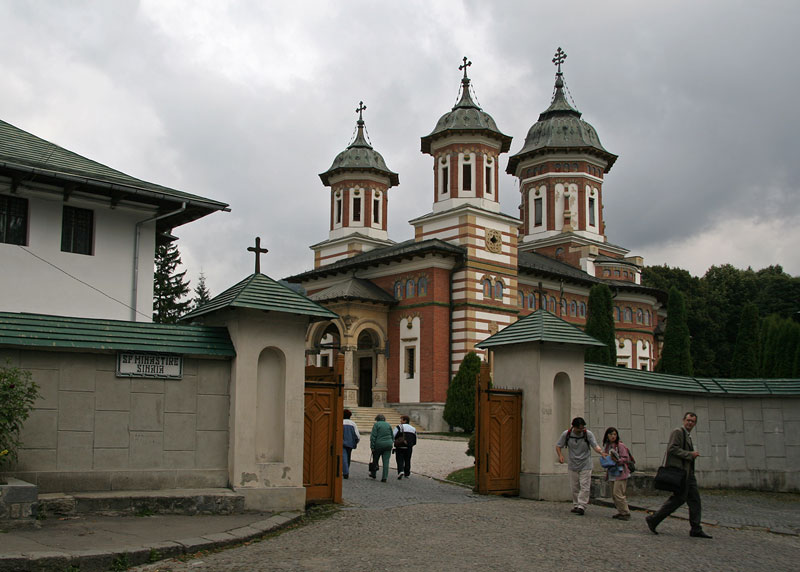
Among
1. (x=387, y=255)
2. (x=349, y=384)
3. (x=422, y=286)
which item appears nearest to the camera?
(x=349, y=384)

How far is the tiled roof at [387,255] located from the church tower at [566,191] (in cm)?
1254

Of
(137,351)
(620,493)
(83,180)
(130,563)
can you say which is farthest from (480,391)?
(83,180)

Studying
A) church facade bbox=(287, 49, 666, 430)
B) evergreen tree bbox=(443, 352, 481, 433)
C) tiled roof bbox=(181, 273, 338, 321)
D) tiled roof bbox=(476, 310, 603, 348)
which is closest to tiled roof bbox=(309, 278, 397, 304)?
church facade bbox=(287, 49, 666, 430)

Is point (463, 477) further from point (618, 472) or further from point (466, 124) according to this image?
point (466, 124)

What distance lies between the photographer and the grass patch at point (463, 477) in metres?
16.2

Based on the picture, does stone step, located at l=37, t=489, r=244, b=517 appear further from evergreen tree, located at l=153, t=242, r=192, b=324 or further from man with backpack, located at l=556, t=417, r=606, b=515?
evergreen tree, located at l=153, t=242, r=192, b=324

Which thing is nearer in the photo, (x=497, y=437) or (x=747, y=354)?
(x=497, y=437)

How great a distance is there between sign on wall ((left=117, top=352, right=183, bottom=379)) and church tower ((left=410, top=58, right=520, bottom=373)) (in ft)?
88.0

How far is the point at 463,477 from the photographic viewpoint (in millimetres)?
16969

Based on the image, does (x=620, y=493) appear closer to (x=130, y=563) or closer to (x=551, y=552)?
(x=551, y=552)

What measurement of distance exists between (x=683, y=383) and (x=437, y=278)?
71.0ft

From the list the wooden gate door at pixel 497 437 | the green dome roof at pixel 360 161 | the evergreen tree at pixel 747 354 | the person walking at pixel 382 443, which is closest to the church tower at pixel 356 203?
the green dome roof at pixel 360 161

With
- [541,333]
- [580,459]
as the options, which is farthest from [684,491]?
[541,333]

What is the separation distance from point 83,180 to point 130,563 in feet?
34.6
